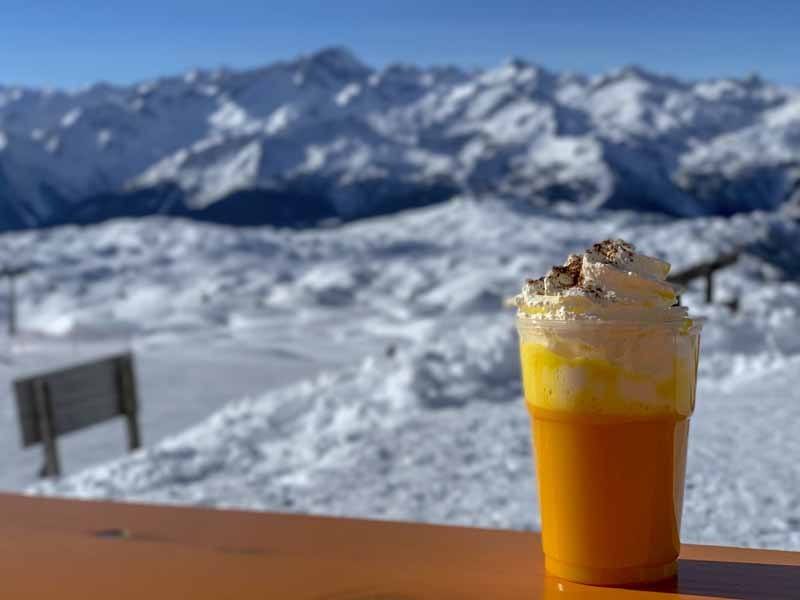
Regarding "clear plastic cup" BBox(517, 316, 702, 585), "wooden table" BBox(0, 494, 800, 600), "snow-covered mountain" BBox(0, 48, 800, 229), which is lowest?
"wooden table" BBox(0, 494, 800, 600)

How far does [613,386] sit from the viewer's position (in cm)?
74

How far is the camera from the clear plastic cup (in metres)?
0.74

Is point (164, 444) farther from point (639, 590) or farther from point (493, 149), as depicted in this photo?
point (493, 149)

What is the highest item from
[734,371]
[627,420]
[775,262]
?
[627,420]

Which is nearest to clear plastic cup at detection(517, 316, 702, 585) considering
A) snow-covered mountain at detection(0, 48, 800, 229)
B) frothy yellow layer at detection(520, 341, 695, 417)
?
frothy yellow layer at detection(520, 341, 695, 417)

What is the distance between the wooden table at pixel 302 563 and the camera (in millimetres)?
759

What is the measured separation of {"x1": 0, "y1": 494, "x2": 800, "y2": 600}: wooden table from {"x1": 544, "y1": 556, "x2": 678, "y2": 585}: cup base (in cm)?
1

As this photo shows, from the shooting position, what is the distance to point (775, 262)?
24.0 m

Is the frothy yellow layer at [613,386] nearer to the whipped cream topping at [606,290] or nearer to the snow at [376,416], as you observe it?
the whipped cream topping at [606,290]

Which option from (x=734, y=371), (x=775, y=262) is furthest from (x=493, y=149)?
(x=734, y=371)

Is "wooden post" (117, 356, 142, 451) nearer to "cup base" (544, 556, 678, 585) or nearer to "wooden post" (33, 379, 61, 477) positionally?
"wooden post" (33, 379, 61, 477)

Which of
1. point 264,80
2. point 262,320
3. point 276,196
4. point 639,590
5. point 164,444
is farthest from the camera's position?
point 264,80

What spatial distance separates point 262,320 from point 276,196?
8040 centimetres

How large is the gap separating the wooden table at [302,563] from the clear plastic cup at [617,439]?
3 centimetres
